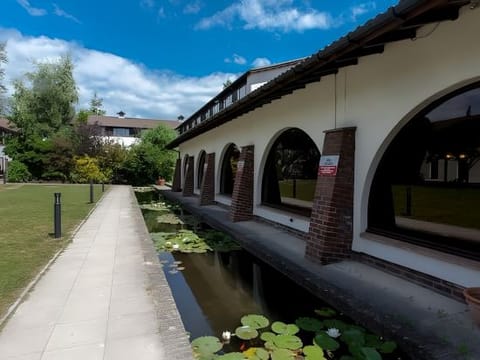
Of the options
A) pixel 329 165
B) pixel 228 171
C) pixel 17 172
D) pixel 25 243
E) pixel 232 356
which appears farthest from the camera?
pixel 17 172

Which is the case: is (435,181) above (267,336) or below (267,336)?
above

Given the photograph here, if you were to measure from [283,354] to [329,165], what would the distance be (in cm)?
326

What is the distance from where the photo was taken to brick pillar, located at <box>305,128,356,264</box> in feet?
17.7

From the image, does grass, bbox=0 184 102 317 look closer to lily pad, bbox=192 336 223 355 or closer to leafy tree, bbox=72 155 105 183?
lily pad, bbox=192 336 223 355

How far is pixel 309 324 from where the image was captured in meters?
3.77

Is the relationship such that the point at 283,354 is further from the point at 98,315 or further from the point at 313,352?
the point at 98,315

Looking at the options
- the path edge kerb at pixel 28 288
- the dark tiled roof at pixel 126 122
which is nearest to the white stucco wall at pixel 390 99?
the path edge kerb at pixel 28 288

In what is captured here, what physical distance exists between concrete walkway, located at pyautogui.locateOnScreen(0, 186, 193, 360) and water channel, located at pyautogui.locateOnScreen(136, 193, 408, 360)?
42cm

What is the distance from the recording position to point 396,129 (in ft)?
15.8

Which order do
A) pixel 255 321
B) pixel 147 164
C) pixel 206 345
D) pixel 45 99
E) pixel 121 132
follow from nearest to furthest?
1. pixel 206 345
2. pixel 255 321
3. pixel 147 164
4. pixel 45 99
5. pixel 121 132

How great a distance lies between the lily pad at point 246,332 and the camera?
3.53 meters

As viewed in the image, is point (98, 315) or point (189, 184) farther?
point (189, 184)

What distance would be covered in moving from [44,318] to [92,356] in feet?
3.42

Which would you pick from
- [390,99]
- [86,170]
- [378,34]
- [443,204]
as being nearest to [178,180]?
[86,170]
